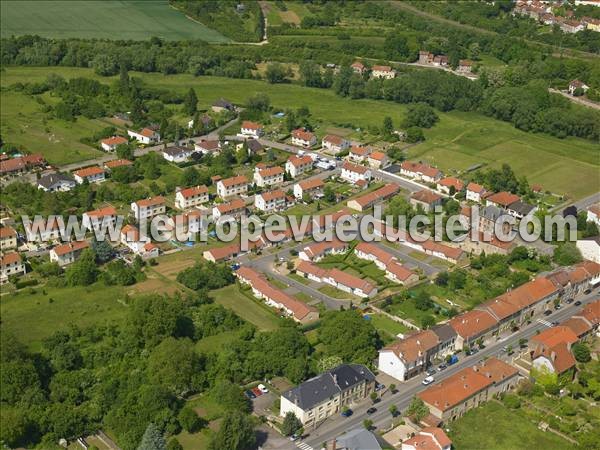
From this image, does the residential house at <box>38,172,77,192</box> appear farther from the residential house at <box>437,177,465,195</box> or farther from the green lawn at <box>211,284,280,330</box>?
the residential house at <box>437,177,465,195</box>

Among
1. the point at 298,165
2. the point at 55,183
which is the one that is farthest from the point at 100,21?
the point at 298,165

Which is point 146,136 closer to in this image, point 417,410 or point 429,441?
point 417,410

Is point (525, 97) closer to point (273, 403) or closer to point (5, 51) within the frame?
point (273, 403)

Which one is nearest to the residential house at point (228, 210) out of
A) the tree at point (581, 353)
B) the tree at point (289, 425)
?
the tree at point (289, 425)

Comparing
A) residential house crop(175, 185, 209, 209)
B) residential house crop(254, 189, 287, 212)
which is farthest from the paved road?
residential house crop(175, 185, 209, 209)

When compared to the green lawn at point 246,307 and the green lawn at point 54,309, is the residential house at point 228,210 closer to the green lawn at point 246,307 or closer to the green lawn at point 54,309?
the green lawn at point 246,307

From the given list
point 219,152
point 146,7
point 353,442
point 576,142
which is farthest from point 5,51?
point 353,442
